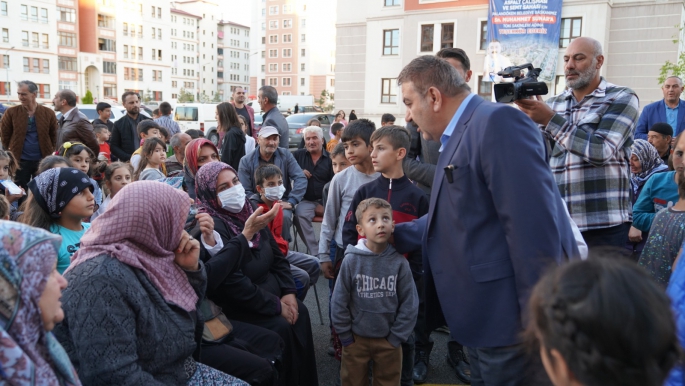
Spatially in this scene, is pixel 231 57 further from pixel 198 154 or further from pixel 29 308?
pixel 29 308

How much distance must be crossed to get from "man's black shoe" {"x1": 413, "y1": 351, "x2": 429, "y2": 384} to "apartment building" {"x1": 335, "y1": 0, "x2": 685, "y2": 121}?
2809 cm

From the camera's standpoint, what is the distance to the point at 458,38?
106 ft

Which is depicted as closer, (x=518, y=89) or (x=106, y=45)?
(x=518, y=89)

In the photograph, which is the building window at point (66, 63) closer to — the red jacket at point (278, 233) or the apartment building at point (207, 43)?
the apartment building at point (207, 43)

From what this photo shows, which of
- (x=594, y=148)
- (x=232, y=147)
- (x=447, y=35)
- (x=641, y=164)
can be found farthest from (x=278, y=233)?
(x=447, y=35)

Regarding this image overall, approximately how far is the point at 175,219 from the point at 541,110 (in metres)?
2.08

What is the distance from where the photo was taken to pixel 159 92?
79.6 meters

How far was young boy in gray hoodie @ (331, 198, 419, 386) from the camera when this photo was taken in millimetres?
3268

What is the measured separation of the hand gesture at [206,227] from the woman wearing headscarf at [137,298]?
0.64 m

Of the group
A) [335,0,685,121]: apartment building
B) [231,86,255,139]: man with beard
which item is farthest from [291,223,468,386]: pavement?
[335,0,685,121]: apartment building

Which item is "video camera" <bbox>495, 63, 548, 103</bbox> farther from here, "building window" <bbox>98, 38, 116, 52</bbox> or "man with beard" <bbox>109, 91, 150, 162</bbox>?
"building window" <bbox>98, 38, 116, 52</bbox>

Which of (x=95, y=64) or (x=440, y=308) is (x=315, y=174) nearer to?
(x=440, y=308)

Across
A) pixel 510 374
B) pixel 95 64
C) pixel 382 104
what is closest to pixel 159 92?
pixel 95 64

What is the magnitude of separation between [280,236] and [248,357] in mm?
1582
